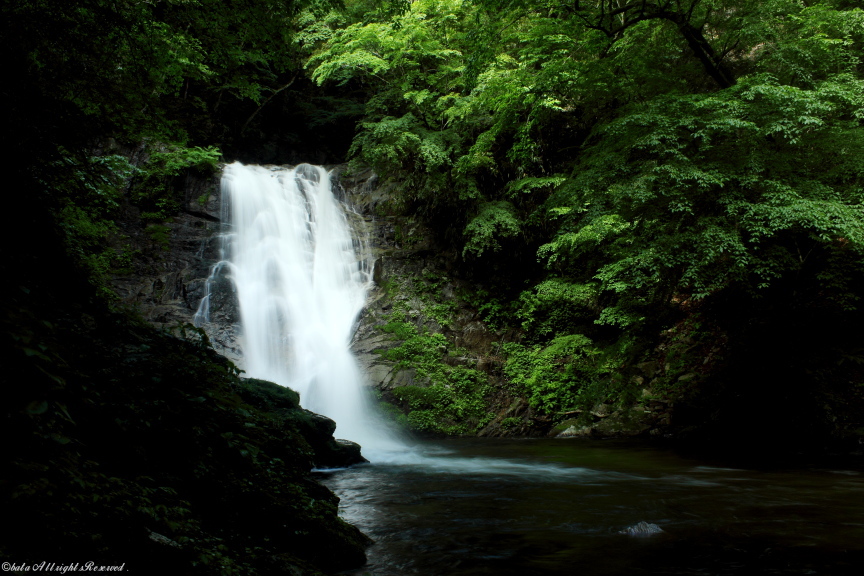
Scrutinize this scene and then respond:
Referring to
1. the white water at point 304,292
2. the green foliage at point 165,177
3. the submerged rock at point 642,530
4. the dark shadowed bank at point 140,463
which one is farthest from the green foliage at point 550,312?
the green foliage at point 165,177

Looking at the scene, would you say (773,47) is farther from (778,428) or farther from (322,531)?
(322,531)

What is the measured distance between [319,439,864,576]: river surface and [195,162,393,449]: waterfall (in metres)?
4.16

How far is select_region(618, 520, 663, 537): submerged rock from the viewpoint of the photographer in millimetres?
4426

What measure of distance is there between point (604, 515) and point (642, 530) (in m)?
0.61

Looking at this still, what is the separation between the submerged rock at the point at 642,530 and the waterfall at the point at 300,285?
266 inches

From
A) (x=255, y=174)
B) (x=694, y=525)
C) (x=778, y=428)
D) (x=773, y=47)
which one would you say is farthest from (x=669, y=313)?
(x=255, y=174)

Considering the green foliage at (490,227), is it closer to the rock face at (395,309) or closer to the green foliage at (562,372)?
the rock face at (395,309)

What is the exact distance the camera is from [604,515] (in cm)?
507

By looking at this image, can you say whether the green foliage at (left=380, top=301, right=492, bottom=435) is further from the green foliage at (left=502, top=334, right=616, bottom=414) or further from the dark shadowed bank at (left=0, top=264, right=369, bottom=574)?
the dark shadowed bank at (left=0, top=264, right=369, bottom=574)

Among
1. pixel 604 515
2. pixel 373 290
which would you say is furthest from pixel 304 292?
pixel 604 515

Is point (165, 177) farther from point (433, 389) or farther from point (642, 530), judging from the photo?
point (642, 530)

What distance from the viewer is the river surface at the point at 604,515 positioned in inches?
147

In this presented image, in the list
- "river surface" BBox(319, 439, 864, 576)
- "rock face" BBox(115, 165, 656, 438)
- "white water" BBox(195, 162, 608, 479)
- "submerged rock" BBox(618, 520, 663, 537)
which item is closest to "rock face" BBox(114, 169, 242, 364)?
"rock face" BBox(115, 165, 656, 438)

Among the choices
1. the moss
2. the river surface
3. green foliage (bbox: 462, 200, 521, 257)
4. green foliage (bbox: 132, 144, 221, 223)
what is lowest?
the river surface
